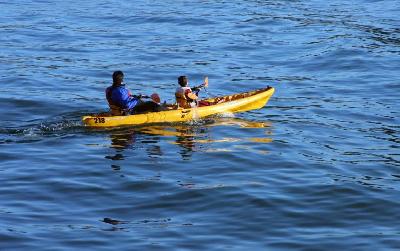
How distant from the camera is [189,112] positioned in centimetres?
2184

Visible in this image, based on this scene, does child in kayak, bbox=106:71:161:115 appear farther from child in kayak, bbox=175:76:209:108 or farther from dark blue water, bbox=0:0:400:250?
child in kayak, bbox=175:76:209:108

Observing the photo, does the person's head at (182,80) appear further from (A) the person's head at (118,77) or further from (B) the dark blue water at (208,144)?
(A) the person's head at (118,77)

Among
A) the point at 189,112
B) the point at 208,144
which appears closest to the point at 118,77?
the point at 189,112

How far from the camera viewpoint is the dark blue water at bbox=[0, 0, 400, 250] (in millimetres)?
14617

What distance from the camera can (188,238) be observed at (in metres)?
14.1

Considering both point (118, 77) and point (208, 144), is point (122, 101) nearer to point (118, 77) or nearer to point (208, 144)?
point (118, 77)

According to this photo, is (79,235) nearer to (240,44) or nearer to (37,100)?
(37,100)

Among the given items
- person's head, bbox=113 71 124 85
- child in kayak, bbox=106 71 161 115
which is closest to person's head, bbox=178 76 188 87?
child in kayak, bbox=106 71 161 115

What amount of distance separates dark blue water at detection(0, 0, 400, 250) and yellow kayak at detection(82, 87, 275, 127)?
0.67ft

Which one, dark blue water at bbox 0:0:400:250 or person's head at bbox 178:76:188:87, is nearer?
dark blue water at bbox 0:0:400:250

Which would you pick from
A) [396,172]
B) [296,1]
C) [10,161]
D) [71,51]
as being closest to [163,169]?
[10,161]

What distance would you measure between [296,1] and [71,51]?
15244 millimetres

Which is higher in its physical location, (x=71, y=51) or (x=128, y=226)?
(x=71, y=51)

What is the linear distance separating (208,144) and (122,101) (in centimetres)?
240
